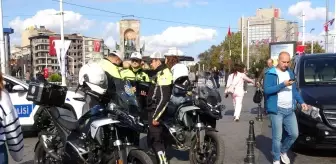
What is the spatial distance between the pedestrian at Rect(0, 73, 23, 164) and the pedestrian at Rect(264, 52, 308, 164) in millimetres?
3852

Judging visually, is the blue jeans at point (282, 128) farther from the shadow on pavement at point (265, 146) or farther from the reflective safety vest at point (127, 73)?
the reflective safety vest at point (127, 73)

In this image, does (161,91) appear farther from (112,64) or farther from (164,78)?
(112,64)

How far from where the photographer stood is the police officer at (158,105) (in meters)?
6.05

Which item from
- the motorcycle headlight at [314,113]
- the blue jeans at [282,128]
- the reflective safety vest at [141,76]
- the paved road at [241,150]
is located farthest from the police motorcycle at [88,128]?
the motorcycle headlight at [314,113]

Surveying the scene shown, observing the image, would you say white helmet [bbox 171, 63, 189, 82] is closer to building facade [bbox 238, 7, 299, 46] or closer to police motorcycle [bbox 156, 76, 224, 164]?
police motorcycle [bbox 156, 76, 224, 164]

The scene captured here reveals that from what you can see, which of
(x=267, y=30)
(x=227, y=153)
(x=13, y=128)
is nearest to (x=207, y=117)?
(x=227, y=153)

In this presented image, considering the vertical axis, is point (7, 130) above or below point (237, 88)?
above

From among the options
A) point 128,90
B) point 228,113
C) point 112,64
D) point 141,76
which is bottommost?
point 228,113

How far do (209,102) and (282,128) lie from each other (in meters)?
1.19

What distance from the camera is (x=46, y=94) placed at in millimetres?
5934

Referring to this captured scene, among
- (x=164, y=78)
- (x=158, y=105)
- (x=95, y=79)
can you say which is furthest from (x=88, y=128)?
(x=164, y=78)

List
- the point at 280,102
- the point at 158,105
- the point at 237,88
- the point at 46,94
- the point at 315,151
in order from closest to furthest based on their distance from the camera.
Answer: the point at 46,94 → the point at 158,105 → the point at 280,102 → the point at 315,151 → the point at 237,88

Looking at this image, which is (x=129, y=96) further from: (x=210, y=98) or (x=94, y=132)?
(x=210, y=98)

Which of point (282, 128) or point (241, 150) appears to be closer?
point (282, 128)
